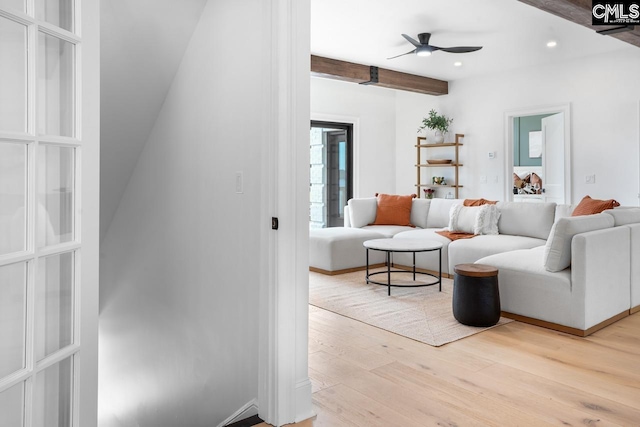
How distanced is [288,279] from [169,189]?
4.43 ft

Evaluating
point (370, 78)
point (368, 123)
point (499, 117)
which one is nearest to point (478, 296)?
point (370, 78)

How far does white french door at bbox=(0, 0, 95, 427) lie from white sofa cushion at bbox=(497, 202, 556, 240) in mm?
4649

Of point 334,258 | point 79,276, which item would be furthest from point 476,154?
point 79,276

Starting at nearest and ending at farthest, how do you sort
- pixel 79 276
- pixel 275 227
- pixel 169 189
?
→ 1. pixel 79 276
2. pixel 275 227
3. pixel 169 189

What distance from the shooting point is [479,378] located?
2549 millimetres

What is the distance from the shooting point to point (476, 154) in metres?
7.38

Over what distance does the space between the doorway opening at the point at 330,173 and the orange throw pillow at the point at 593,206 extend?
3704mm

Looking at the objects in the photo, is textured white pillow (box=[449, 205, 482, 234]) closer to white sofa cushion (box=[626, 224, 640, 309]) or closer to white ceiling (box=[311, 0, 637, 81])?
white sofa cushion (box=[626, 224, 640, 309])

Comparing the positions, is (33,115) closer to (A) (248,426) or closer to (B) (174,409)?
(A) (248,426)

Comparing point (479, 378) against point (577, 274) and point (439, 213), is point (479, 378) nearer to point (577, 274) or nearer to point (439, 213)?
point (577, 274)

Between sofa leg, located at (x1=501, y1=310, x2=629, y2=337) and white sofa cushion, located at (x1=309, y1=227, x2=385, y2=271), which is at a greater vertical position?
white sofa cushion, located at (x1=309, y1=227, x2=385, y2=271)

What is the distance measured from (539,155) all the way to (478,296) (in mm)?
5655

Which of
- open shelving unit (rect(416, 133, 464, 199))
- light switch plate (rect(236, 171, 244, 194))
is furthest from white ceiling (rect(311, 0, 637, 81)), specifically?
light switch plate (rect(236, 171, 244, 194))

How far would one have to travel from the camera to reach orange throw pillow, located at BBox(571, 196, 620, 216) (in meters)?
4.50
